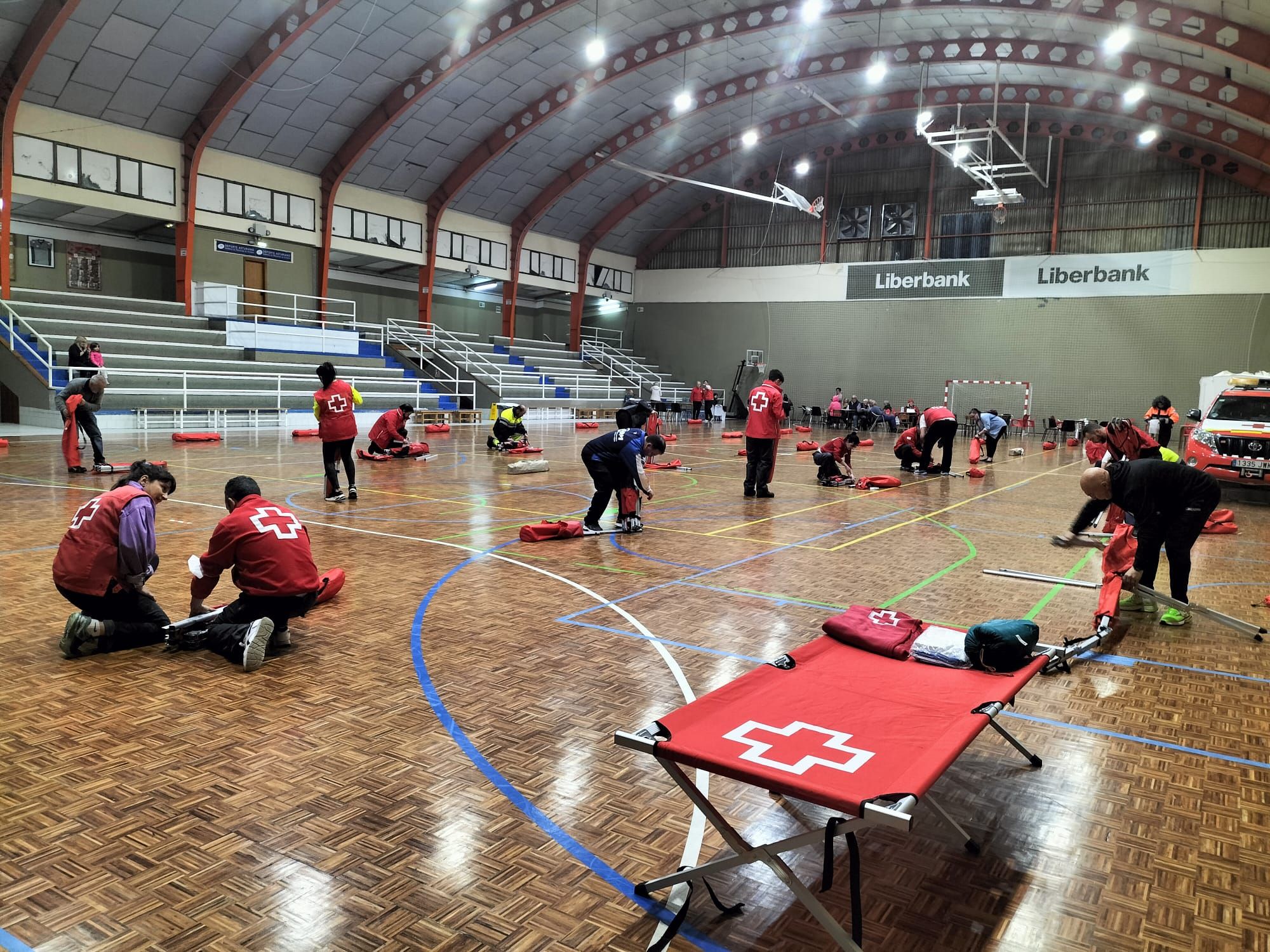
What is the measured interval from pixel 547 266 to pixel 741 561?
33.8 meters

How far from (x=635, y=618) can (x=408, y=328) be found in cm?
3156

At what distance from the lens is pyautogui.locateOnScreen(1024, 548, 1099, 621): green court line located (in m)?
6.89

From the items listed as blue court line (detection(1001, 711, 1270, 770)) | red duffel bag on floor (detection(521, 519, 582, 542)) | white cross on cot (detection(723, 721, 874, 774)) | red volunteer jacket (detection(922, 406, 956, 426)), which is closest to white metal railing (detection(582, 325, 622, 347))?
red volunteer jacket (detection(922, 406, 956, 426))

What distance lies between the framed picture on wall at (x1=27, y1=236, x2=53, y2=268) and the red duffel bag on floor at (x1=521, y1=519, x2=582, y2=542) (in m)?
25.1

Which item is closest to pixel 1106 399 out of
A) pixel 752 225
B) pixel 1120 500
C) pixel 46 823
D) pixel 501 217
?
pixel 752 225

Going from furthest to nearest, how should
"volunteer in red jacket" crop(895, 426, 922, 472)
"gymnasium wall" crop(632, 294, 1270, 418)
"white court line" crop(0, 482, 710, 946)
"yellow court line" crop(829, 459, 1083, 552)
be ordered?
"gymnasium wall" crop(632, 294, 1270, 418), "volunteer in red jacket" crop(895, 426, 922, 472), "yellow court line" crop(829, 459, 1083, 552), "white court line" crop(0, 482, 710, 946)

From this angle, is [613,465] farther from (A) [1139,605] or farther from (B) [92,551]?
(B) [92,551]

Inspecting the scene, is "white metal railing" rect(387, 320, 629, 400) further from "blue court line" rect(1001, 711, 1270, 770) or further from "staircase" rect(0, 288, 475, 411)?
"blue court line" rect(1001, 711, 1270, 770)

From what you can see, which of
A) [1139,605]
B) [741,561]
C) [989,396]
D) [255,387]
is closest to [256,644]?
[741,561]

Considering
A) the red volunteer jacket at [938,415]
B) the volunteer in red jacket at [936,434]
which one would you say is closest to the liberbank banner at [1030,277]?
the volunteer in red jacket at [936,434]

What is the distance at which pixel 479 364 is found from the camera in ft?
112

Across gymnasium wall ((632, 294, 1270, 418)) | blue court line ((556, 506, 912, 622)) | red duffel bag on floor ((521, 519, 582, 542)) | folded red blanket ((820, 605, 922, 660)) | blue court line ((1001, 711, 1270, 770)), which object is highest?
gymnasium wall ((632, 294, 1270, 418))

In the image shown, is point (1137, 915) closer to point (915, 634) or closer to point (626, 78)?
point (915, 634)

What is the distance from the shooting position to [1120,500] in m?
6.47
